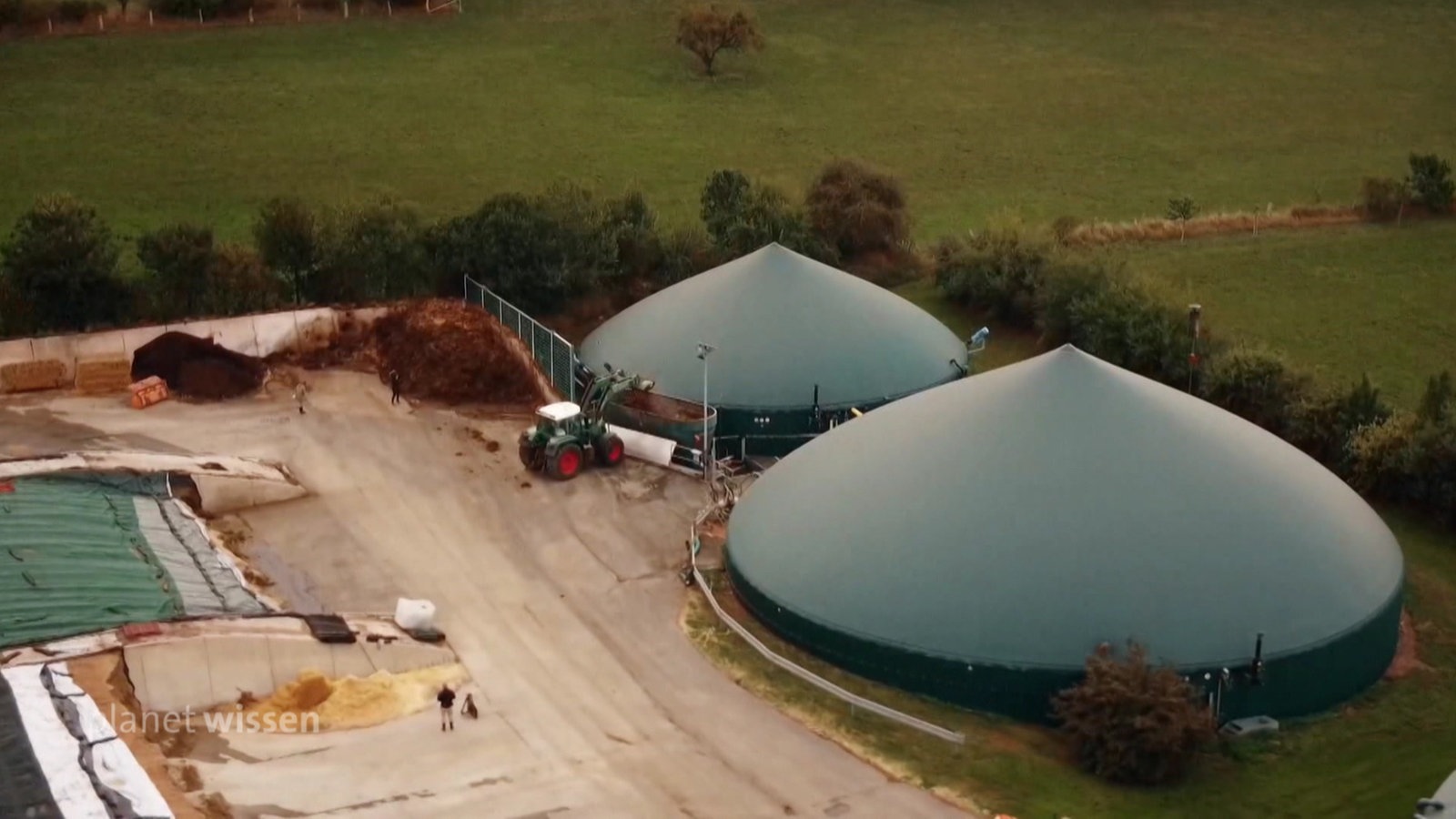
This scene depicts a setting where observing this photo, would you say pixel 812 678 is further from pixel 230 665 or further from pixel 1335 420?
pixel 1335 420

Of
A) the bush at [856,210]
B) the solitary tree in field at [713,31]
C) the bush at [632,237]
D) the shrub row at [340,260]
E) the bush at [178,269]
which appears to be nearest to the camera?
the shrub row at [340,260]

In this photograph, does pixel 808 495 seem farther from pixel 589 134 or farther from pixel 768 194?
pixel 589 134

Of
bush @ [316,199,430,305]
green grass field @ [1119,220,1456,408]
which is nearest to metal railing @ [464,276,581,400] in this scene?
bush @ [316,199,430,305]

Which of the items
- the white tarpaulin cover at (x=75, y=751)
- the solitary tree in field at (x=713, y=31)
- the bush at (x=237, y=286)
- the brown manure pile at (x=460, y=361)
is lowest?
the white tarpaulin cover at (x=75, y=751)

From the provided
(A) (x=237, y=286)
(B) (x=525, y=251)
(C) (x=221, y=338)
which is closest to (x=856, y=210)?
(B) (x=525, y=251)

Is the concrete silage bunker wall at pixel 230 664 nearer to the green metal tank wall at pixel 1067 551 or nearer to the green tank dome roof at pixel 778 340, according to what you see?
the green metal tank wall at pixel 1067 551

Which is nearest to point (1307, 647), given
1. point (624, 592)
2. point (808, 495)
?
point (808, 495)

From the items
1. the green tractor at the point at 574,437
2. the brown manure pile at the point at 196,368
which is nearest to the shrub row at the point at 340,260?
the brown manure pile at the point at 196,368

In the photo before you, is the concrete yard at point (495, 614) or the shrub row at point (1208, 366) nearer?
the concrete yard at point (495, 614)
